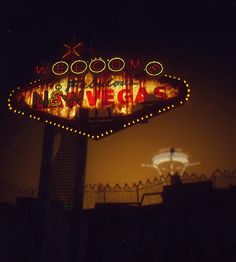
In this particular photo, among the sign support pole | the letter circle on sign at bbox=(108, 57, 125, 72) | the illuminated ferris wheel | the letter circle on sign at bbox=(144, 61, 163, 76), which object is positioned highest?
the letter circle on sign at bbox=(108, 57, 125, 72)

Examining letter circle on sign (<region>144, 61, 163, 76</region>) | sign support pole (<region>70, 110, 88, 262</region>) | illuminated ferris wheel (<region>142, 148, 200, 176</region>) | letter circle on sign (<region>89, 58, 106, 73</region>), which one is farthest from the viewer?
illuminated ferris wheel (<region>142, 148, 200, 176</region>)

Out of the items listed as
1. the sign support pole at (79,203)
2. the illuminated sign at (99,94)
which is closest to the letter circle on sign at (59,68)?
the illuminated sign at (99,94)

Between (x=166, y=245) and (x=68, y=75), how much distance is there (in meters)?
9.71

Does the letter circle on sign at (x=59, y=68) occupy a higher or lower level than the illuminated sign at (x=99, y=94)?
higher

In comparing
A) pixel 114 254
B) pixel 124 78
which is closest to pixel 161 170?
pixel 124 78

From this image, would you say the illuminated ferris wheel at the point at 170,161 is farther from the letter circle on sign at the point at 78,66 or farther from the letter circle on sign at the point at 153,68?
the letter circle on sign at the point at 78,66

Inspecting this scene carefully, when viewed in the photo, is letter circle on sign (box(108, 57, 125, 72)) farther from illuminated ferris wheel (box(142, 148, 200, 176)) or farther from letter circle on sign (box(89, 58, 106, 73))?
illuminated ferris wheel (box(142, 148, 200, 176))

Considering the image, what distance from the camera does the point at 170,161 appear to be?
88.4ft

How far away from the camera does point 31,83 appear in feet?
60.3

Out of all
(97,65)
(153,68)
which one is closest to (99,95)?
(97,65)

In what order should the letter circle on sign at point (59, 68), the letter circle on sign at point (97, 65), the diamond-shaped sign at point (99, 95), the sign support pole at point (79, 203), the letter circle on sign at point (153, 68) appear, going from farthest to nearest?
the letter circle on sign at point (59, 68), the letter circle on sign at point (97, 65), the letter circle on sign at point (153, 68), the diamond-shaped sign at point (99, 95), the sign support pole at point (79, 203)

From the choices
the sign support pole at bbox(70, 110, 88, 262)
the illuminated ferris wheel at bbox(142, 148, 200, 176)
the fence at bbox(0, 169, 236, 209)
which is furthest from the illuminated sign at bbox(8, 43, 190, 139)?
the illuminated ferris wheel at bbox(142, 148, 200, 176)

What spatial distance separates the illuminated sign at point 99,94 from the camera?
16500 millimetres

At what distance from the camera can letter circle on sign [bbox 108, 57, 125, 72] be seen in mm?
17641
